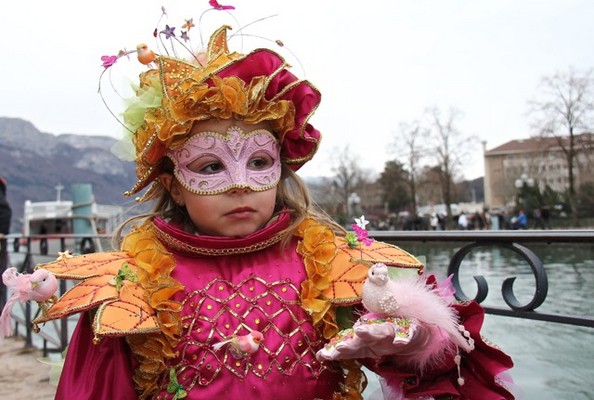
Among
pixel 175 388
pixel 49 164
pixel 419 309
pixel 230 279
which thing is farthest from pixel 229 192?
pixel 49 164

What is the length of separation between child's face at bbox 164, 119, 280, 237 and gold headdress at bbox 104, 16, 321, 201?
0.07 meters

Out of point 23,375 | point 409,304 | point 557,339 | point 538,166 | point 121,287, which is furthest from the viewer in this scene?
point 538,166

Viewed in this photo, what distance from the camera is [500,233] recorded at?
1.99 meters

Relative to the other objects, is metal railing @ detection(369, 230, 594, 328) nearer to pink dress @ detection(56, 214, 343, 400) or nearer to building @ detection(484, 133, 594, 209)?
pink dress @ detection(56, 214, 343, 400)

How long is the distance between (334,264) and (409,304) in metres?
0.44

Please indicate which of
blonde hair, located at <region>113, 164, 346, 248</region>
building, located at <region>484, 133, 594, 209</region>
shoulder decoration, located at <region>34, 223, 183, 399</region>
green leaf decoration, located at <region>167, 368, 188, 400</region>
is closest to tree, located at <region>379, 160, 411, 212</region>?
building, located at <region>484, 133, 594, 209</region>

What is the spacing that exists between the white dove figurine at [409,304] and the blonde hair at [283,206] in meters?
0.61

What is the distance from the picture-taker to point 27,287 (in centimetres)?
148

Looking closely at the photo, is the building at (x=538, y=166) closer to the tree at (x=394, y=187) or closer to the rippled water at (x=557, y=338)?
the tree at (x=394, y=187)

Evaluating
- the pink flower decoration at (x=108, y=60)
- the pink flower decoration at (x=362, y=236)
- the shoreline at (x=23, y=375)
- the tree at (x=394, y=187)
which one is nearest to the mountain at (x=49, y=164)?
the tree at (x=394, y=187)

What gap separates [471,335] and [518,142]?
70.9 metres

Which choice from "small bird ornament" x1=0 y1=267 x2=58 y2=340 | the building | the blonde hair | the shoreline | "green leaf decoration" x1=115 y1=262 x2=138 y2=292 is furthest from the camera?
the building

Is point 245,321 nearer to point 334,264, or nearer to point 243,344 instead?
point 243,344

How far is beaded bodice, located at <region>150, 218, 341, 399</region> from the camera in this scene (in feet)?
5.04
